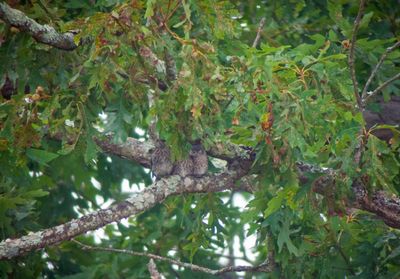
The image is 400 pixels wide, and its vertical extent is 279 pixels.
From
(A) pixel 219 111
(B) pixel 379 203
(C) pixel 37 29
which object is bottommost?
(B) pixel 379 203

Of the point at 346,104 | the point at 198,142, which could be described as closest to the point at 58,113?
the point at 198,142

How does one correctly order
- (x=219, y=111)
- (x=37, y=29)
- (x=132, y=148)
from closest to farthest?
(x=219, y=111) < (x=37, y=29) < (x=132, y=148)

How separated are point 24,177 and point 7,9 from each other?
44.0 inches

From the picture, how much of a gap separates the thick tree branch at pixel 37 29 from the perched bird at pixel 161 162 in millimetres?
746

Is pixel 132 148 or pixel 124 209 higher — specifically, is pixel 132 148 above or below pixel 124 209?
above

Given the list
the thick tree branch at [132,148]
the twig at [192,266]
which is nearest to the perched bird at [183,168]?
the thick tree branch at [132,148]

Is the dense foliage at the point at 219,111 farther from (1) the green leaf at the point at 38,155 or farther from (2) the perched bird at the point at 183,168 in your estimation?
(2) the perched bird at the point at 183,168

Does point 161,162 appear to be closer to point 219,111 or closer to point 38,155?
point 38,155

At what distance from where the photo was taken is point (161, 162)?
15.8 feet

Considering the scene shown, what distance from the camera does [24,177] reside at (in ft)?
16.4

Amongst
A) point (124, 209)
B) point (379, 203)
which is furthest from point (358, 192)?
point (124, 209)

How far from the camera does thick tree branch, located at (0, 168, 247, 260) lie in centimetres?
429

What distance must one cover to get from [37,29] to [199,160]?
1.07 meters

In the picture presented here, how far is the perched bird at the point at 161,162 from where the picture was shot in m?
4.79
